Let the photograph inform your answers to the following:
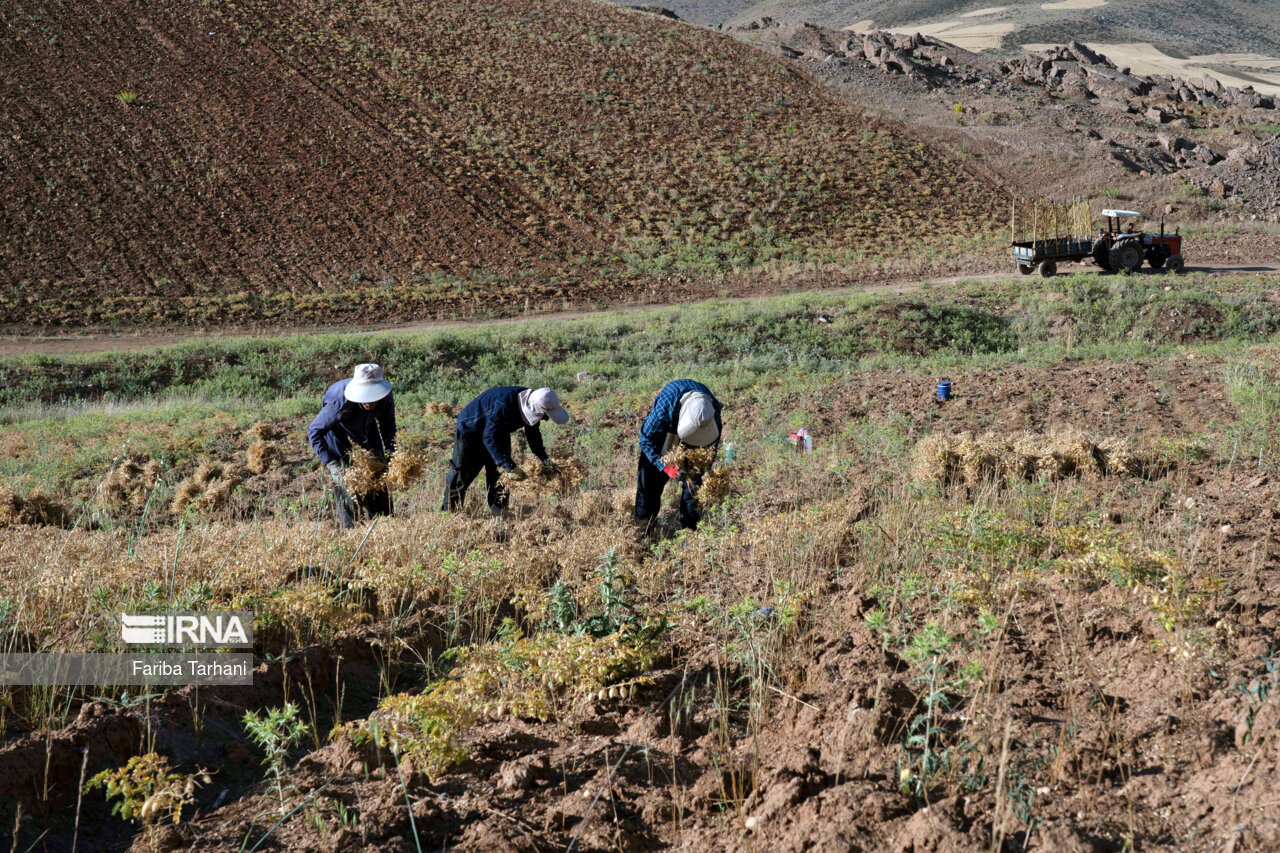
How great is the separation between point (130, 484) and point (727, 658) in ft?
25.2

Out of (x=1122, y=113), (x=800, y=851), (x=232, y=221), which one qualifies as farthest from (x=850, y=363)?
(x=1122, y=113)

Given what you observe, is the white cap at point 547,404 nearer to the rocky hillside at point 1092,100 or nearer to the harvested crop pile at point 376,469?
the harvested crop pile at point 376,469

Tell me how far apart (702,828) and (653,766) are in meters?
Answer: 0.42

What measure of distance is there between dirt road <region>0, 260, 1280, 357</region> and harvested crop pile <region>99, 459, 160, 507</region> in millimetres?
9193

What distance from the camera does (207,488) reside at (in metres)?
8.84

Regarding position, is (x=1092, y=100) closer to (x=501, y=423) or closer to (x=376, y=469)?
(x=501, y=423)

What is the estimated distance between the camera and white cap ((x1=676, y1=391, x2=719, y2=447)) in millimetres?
6430

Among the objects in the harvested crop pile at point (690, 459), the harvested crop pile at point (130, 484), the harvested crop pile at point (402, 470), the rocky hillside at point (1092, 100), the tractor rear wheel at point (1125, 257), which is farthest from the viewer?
the rocky hillside at point (1092, 100)

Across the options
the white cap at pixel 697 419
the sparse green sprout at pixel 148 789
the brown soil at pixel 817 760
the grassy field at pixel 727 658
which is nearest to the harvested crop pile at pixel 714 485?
the grassy field at pixel 727 658

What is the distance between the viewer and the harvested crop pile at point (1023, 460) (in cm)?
680

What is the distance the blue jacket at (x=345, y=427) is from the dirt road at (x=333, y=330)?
41.2ft

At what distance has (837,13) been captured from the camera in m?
116

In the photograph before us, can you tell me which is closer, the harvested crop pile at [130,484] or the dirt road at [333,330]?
the harvested crop pile at [130,484]

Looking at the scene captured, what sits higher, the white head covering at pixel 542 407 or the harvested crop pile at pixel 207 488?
the white head covering at pixel 542 407
